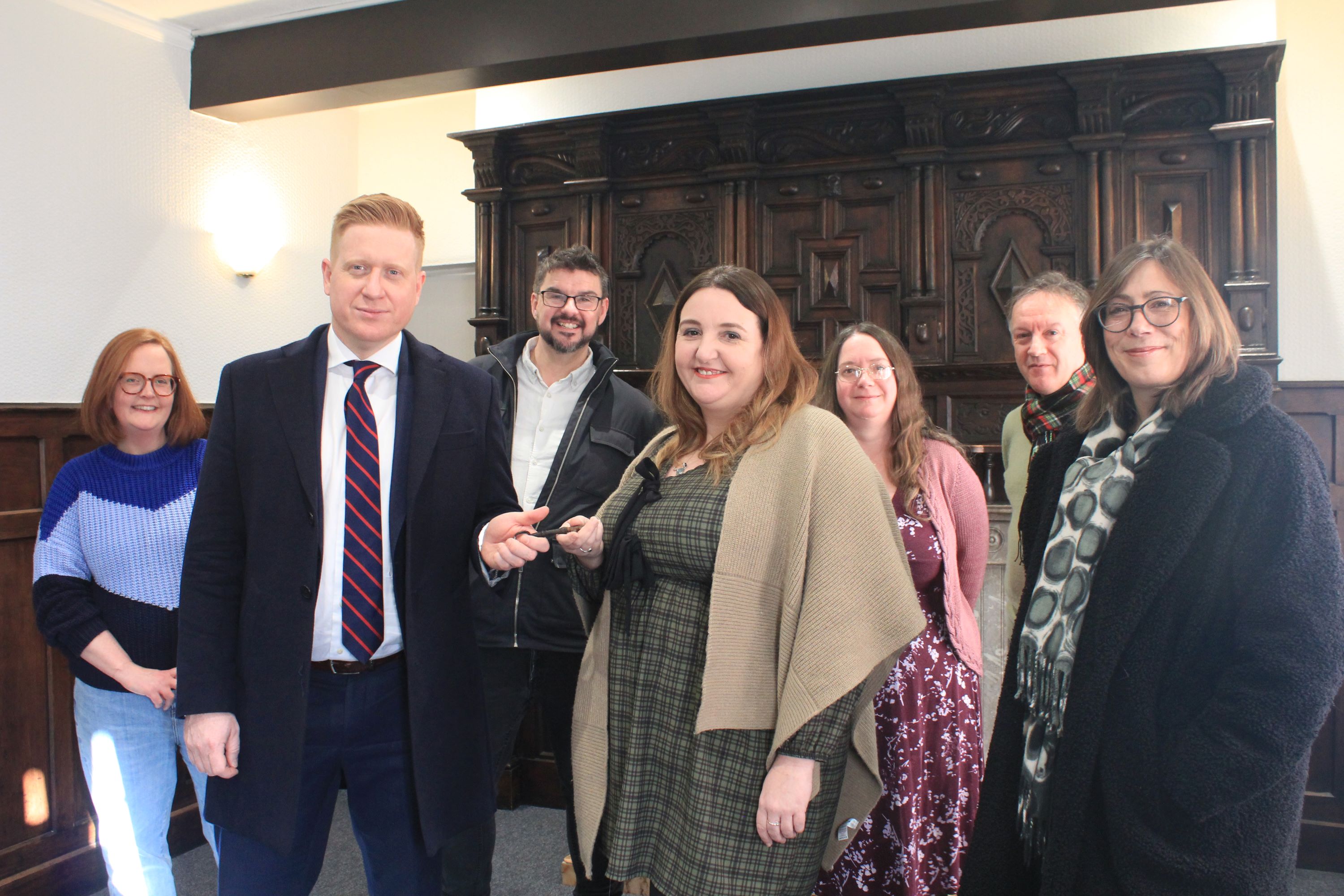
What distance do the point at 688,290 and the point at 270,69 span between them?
128 inches

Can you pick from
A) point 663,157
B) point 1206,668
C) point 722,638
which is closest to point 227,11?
point 663,157

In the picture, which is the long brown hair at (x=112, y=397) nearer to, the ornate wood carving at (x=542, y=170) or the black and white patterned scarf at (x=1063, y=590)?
the black and white patterned scarf at (x=1063, y=590)

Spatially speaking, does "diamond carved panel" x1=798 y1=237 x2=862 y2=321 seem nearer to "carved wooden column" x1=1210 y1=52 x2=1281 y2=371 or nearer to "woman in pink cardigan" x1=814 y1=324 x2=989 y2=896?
"carved wooden column" x1=1210 y1=52 x2=1281 y2=371

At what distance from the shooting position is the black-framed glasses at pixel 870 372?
2348 millimetres

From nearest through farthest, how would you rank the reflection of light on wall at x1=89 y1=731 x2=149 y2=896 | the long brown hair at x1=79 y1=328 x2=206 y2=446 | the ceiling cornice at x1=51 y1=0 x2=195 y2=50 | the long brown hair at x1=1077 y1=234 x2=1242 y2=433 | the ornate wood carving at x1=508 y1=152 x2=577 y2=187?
the long brown hair at x1=1077 y1=234 x2=1242 y2=433, the reflection of light on wall at x1=89 y1=731 x2=149 y2=896, the long brown hair at x1=79 y1=328 x2=206 y2=446, the ceiling cornice at x1=51 y1=0 x2=195 y2=50, the ornate wood carving at x1=508 y1=152 x2=577 y2=187

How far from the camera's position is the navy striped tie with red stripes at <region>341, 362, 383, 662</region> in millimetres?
1498

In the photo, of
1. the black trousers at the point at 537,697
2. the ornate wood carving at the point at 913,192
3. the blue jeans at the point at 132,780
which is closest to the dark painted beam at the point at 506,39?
the ornate wood carving at the point at 913,192

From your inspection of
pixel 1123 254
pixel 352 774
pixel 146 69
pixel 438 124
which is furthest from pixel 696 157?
pixel 352 774

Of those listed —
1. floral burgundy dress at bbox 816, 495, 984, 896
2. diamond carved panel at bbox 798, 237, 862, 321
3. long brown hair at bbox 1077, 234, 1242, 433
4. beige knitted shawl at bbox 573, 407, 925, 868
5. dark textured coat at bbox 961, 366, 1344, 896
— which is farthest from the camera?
diamond carved panel at bbox 798, 237, 862, 321

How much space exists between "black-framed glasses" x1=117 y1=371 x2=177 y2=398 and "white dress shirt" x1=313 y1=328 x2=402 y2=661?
107cm

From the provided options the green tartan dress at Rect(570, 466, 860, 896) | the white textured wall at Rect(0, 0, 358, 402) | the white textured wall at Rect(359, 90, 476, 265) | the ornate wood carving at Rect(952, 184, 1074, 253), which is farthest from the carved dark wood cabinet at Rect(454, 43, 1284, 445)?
the green tartan dress at Rect(570, 466, 860, 896)

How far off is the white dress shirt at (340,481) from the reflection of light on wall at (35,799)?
226cm

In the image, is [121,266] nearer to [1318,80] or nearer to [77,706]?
[77,706]

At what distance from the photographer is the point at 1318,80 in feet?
12.8
